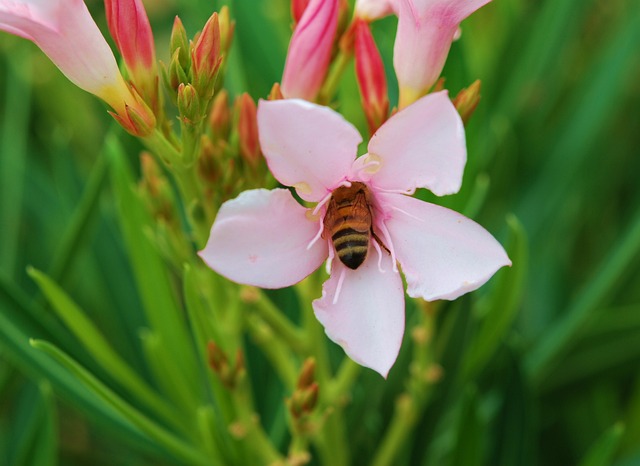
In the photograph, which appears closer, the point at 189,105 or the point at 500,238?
the point at 189,105

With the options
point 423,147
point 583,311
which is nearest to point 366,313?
point 423,147

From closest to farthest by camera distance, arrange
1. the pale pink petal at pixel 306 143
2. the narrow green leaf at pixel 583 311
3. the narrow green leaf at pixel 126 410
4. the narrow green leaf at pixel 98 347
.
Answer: the pale pink petal at pixel 306 143
the narrow green leaf at pixel 126 410
the narrow green leaf at pixel 98 347
the narrow green leaf at pixel 583 311

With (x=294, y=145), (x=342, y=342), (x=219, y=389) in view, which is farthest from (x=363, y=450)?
(x=294, y=145)

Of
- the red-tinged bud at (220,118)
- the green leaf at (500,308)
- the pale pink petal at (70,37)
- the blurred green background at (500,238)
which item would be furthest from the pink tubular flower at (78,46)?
the green leaf at (500,308)

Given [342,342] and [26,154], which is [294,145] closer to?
[342,342]

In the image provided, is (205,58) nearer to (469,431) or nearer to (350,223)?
(350,223)

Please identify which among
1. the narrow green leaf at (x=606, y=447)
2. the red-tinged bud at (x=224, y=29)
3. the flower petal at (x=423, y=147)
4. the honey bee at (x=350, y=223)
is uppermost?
the red-tinged bud at (x=224, y=29)

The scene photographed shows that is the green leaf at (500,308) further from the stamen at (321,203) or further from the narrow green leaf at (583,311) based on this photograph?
the stamen at (321,203)
